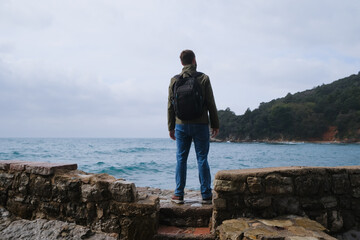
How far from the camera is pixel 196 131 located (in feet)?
10.7

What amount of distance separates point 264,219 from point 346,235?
1178mm

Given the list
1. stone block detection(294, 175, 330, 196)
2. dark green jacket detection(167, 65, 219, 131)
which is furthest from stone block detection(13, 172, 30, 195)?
stone block detection(294, 175, 330, 196)

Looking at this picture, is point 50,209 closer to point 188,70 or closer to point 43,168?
point 43,168

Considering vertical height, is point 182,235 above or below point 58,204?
below

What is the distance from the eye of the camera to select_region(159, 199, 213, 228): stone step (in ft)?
10.0

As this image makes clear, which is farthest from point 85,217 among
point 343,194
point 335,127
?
point 335,127

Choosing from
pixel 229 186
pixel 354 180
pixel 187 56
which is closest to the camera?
pixel 229 186

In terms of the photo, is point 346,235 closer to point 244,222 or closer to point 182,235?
point 244,222

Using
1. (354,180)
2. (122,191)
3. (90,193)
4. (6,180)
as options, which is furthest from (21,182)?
(354,180)

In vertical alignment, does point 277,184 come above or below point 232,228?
above

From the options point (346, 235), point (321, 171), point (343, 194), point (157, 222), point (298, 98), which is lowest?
point (346, 235)

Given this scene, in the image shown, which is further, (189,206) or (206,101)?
(206,101)

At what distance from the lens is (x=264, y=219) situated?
2764mm

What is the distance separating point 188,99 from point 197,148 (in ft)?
2.11
